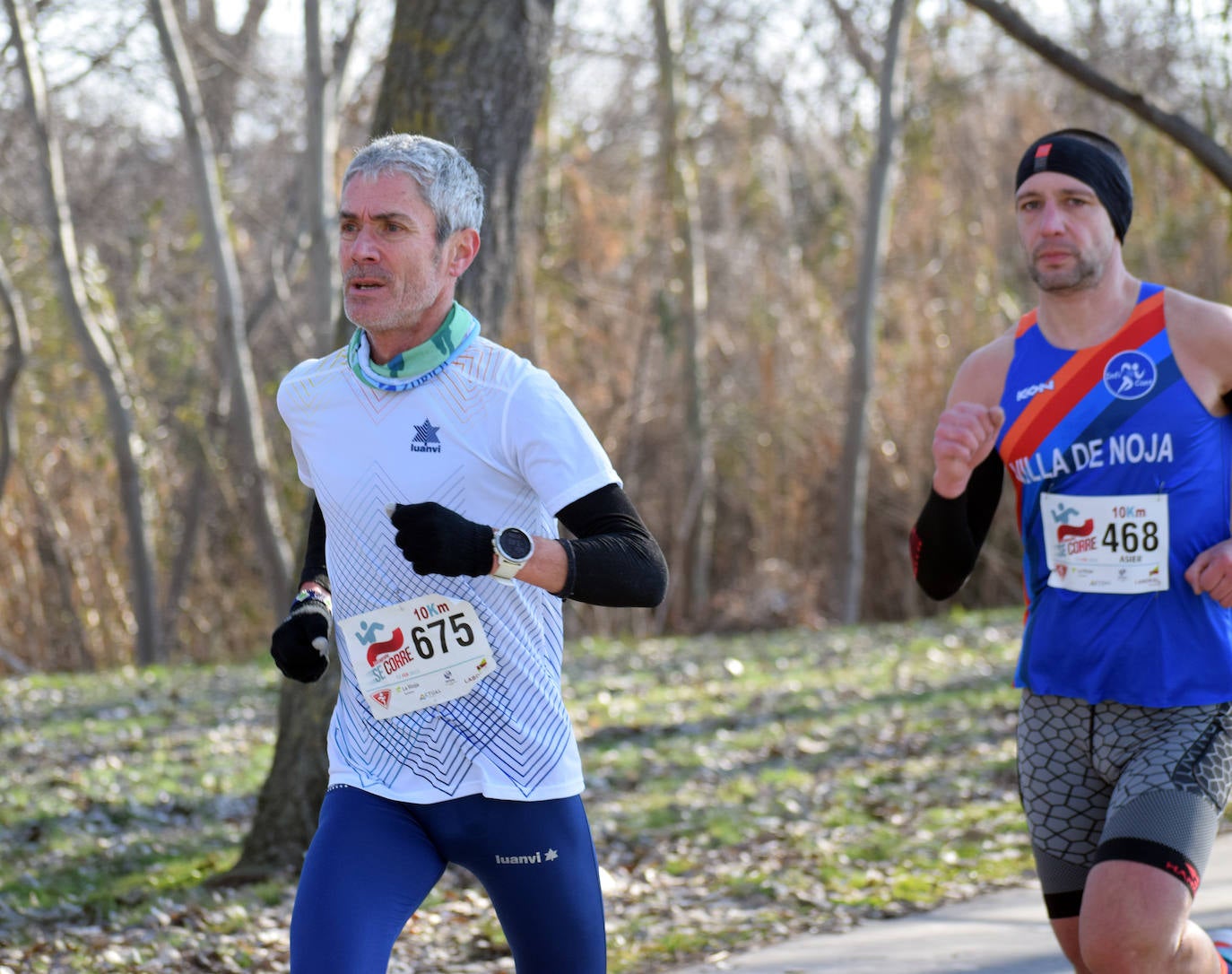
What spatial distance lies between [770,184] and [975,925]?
15.9 metres

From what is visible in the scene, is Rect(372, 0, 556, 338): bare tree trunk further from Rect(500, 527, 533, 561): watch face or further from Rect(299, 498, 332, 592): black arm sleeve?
Rect(500, 527, 533, 561): watch face

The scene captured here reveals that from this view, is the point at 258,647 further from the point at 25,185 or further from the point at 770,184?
the point at 770,184

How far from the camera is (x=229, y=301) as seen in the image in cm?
1253

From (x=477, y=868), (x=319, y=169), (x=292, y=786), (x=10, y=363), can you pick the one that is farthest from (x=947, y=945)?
(x=10, y=363)

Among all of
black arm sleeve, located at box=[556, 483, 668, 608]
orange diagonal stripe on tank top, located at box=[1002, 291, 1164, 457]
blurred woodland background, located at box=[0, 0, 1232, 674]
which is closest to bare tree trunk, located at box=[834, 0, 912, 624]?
blurred woodland background, located at box=[0, 0, 1232, 674]

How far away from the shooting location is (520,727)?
2754 millimetres

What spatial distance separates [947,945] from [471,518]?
278 cm

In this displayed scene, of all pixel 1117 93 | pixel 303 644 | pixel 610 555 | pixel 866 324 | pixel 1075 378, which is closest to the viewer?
pixel 610 555

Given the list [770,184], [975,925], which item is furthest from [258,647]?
[975,925]

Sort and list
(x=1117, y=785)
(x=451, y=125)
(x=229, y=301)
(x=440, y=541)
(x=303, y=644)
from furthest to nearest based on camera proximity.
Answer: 1. (x=229, y=301)
2. (x=451, y=125)
3. (x=1117, y=785)
4. (x=303, y=644)
5. (x=440, y=541)

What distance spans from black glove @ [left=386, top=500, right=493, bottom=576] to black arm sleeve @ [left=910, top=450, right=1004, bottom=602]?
1169mm

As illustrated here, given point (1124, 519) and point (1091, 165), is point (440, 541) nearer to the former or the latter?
point (1124, 519)

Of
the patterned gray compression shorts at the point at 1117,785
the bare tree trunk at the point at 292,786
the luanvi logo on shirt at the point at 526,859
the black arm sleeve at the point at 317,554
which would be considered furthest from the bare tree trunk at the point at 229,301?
the luanvi logo on shirt at the point at 526,859

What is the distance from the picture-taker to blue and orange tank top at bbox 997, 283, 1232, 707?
10.4ft
